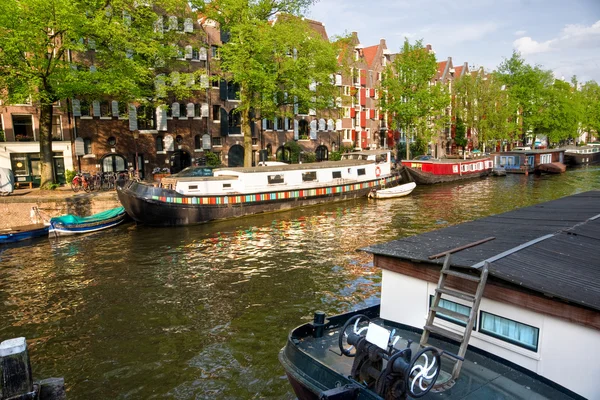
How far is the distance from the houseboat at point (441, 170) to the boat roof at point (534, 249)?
105 ft

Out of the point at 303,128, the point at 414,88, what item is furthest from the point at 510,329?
the point at 414,88

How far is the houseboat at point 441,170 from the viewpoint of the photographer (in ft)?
150

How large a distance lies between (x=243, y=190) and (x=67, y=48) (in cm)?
1318

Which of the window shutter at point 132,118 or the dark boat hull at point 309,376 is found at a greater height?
the window shutter at point 132,118

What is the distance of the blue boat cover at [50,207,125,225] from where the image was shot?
81.2ft

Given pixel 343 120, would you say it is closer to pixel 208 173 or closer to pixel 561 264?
pixel 208 173

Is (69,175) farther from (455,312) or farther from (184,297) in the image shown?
(455,312)

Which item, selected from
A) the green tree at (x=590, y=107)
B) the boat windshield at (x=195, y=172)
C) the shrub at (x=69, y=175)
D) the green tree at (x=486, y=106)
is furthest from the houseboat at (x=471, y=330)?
the green tree at (x=590, y=107)

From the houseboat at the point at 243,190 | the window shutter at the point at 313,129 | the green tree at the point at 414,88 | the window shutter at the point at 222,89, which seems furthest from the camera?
the green tree at the point at 414,88

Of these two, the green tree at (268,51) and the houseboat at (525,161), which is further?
the houseboat at (525,161)

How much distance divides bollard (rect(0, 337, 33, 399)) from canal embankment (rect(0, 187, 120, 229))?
21916 mm

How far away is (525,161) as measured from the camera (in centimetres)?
5644

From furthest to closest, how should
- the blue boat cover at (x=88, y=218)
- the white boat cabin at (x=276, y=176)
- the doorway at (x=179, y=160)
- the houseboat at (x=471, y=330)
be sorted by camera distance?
the doorway at (x=179, y=160)
the white boat cabin at (x=276, y=176)
the blue boat cover at (x=88, y=218)
the houseboat at (x=471, y=330)

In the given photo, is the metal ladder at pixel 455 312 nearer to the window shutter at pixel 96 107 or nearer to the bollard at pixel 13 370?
the bollard at pixel 13 370
